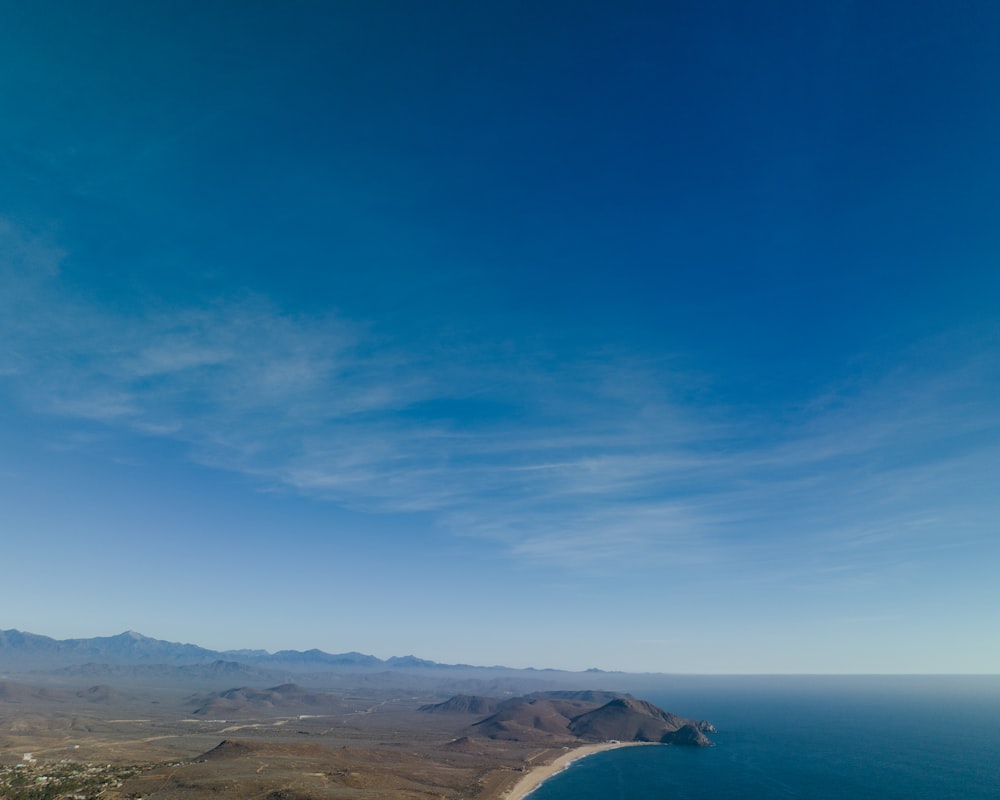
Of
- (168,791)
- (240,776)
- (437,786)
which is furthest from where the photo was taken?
(437,786)

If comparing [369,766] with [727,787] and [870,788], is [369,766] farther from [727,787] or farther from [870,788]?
[870,788]

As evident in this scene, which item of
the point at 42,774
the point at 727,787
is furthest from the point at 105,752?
the point at 727,787

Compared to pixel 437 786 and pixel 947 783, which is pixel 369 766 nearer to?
pixel 437 786

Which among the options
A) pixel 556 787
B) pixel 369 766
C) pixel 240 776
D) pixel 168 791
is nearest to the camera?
pixel 168 791

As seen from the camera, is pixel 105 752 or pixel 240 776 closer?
pixel 240 776

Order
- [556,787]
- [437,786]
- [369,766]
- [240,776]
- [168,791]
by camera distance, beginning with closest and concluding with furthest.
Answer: [168,791] → [240,776] → [437,786] → [369,766] → [556,787]

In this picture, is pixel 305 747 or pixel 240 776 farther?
pixel 305 747

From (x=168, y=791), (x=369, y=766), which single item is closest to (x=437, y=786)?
(x=369, y=766)

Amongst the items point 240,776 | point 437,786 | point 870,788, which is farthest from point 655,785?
point 240,776
